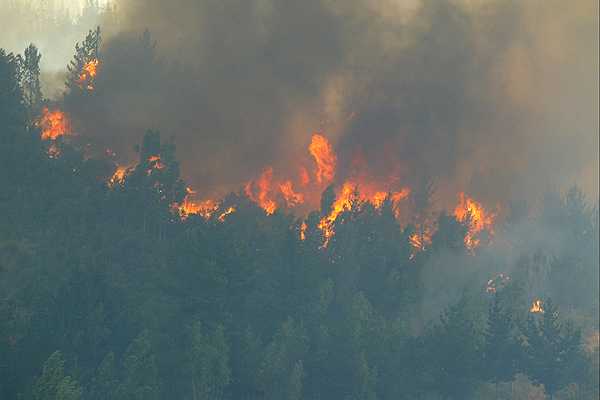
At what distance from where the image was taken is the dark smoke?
80438mm

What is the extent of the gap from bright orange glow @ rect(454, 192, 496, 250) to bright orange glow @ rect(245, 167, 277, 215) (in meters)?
22.6

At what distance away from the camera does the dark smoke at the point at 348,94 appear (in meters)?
80.4

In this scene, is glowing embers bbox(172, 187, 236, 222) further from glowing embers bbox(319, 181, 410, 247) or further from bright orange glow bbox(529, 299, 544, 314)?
bright orange glow bbox(529, 299, 544, 314)

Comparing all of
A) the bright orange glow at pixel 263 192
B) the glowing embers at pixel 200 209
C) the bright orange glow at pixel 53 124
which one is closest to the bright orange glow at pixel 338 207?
the bright orange glow at pixel 263 192

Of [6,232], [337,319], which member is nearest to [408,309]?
[337,319]

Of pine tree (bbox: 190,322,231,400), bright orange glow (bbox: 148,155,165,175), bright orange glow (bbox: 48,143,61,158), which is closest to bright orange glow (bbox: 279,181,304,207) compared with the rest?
bright orange glow (bbox: 148,155,165,175)

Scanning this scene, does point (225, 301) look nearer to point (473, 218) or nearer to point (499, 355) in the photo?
point (499, 355)

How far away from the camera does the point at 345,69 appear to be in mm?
96625

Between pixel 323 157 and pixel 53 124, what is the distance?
30.7 metres

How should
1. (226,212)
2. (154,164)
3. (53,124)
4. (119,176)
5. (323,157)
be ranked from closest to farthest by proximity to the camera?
(154,164) → (226,212) → (119,176) → (53,124) → (323,157)

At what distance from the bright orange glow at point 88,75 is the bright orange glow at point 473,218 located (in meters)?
44.1

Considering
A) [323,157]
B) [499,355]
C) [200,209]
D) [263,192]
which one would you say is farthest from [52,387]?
[323,157]

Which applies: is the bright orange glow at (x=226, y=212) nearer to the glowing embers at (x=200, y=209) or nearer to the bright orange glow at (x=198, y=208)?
the glowing embers at (x=200, y=209)

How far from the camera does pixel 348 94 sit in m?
95.1
